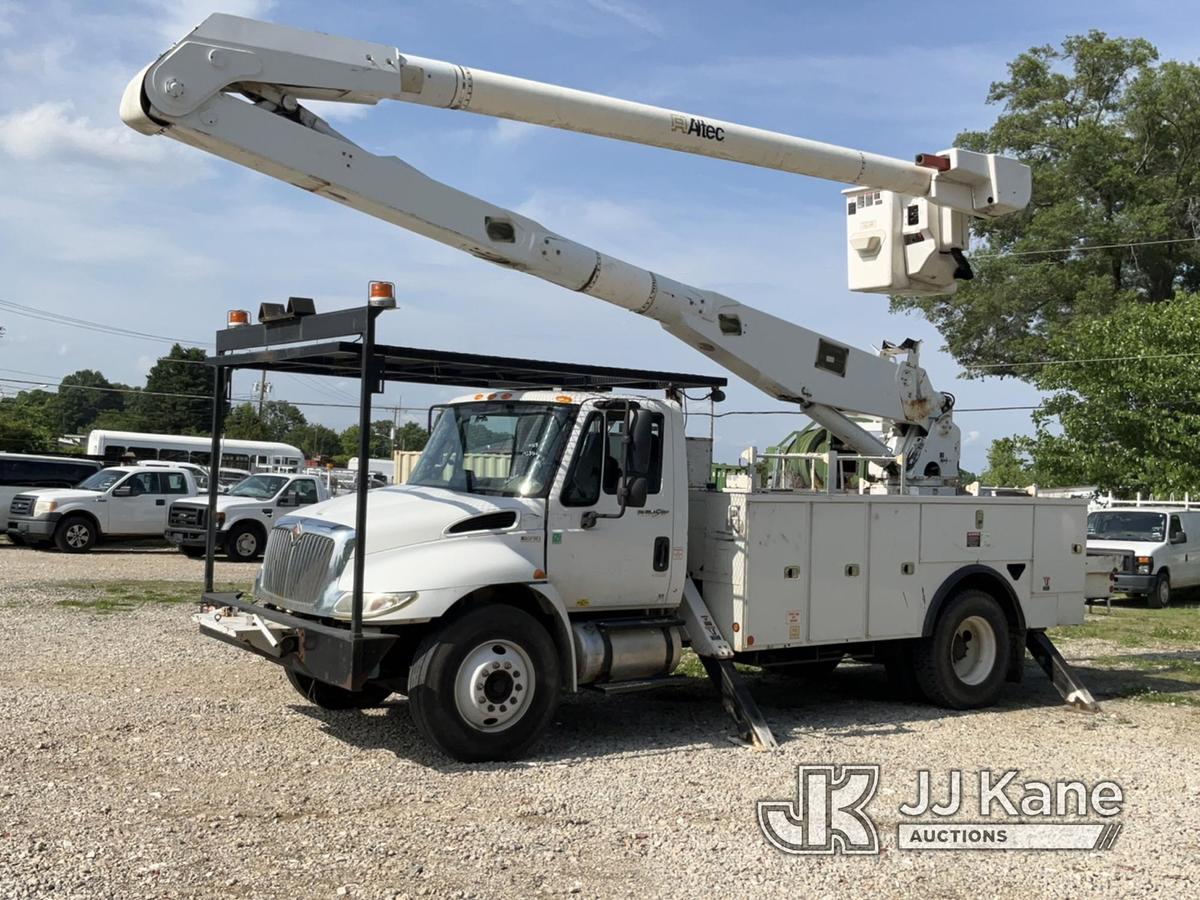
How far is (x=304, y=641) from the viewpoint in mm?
7707

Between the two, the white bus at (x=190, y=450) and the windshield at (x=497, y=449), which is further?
the white bus at (x=190, y=450)

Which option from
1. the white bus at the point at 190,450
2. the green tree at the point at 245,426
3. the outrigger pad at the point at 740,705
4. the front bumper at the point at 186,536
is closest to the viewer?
the outrigger pad at the point at 740,705

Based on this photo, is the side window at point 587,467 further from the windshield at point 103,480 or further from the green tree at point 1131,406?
the green tree at point 1131,406

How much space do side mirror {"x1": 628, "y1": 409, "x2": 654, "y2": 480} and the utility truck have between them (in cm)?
6

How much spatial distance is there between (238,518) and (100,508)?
3.13 meters

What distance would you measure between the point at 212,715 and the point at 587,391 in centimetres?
376

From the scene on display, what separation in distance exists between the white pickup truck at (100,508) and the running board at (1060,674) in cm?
1912

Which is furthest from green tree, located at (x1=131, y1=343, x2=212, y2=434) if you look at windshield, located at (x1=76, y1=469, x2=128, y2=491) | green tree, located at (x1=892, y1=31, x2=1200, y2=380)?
windshield, located at (x1=76, y1=469, x2=128, y2=491)

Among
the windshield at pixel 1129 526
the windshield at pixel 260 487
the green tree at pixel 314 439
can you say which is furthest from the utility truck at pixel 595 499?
the green tree at pixel 314 439

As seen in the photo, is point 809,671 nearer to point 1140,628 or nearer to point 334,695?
point 334,695

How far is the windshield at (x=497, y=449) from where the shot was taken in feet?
27.8

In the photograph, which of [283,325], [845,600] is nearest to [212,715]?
[283,325]

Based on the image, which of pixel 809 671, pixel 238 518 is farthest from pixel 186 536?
pixel 809 671

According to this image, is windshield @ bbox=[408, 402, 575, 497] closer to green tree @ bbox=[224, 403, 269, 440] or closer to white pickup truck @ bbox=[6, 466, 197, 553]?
white pickup truck @ bbox=[6, 466, 197, 553]
